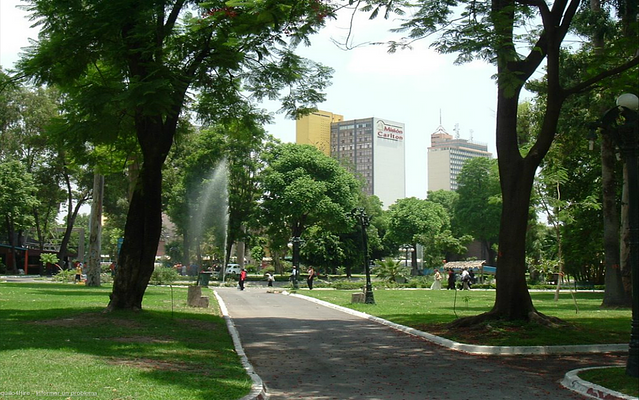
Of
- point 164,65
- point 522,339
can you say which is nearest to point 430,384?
point 522,339

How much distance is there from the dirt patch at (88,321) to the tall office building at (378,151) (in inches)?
5794

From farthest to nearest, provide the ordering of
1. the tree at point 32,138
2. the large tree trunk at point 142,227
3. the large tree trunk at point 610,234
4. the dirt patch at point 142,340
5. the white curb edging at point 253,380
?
the tree at point 32,138 < the large tree trunk at point 610,234 < the large tree trunk at point 142,227 < the dirt patch at point 142,340 < the white curb edging at point 253,380

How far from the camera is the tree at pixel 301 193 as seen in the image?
54188 millimetres

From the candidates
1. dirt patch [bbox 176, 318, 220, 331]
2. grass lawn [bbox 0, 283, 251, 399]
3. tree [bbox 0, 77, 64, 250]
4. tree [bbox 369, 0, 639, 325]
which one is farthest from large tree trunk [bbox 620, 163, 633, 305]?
tree [bbox 0, 77, 64, 250]

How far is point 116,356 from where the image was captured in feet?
33.3

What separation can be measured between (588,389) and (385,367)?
133 inches

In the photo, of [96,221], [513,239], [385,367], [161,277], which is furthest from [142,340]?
[161,277]

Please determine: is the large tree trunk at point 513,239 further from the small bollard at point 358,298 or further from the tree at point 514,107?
the small bollard at point 358,298

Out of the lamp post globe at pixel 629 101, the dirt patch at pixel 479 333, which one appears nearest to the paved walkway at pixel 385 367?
the dirt patch at pixel 479 333

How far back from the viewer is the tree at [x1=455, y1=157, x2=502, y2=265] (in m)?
73.0

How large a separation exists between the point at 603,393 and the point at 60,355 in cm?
789

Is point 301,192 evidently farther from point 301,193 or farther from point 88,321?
point 88,321

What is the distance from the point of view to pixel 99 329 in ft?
44.5

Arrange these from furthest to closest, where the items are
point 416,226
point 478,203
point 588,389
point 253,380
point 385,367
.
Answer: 1. point 416,226
2. point 478,203
3. point 385,367
4. point 253,380
5. point 588,389
